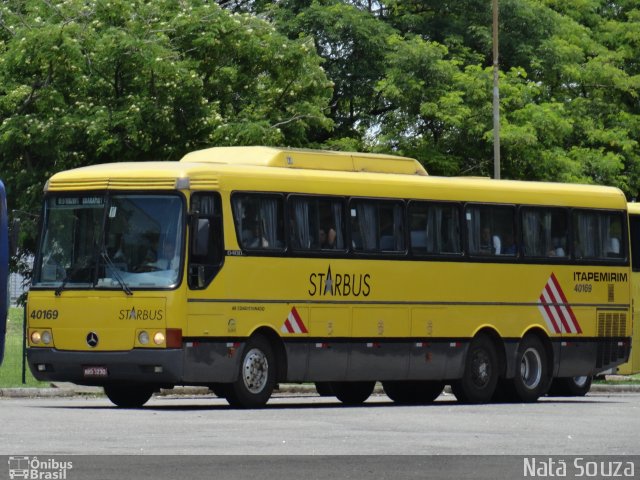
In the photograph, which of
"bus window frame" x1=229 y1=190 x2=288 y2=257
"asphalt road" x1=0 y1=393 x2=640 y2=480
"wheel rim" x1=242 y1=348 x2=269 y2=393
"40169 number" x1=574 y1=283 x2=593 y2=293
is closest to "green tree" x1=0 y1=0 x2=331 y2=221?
"40169 number" x1=574 y1=283 x2=593 y2=293

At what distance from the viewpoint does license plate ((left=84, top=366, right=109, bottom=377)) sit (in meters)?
22.6

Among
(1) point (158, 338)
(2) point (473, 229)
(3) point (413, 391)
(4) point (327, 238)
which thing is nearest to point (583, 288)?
(2) point (473, 229)

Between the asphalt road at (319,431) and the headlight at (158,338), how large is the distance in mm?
854

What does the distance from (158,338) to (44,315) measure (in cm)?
166

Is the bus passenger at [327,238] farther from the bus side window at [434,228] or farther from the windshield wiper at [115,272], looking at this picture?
the windshield wiper at [115,272]

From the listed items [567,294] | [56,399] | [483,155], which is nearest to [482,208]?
[567,294]

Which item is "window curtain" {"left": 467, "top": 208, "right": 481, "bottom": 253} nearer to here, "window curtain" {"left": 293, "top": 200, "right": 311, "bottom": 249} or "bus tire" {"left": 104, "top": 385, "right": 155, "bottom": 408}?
"window curtain" {"left": 293, "top": 200, "right": 311, "bottom": 249}

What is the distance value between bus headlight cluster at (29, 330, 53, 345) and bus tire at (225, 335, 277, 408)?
2301 mm

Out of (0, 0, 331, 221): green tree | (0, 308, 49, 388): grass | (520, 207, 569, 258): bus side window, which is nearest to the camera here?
(520, 207, 569, 258): bus side window

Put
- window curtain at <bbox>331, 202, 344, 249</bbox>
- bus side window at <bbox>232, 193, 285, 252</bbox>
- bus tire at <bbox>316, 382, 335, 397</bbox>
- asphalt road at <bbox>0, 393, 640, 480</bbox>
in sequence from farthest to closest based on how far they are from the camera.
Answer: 1. bus tire at <bbox>316, 382, 335, 397</bbox>
2. window curtain at <bbox>331, 202, 344, 249</bbox>
3. bus side window at <bbox>232, 193, 285, 252</bbox>
4. asphalt road at <bbox>0, 393, 640, 480</bbox>

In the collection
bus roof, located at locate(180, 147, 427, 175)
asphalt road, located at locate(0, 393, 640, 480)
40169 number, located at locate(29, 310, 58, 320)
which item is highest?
bus roof, located at locate(180, 147, 427, 175)

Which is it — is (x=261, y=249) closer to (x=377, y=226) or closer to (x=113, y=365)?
(x=377, y=226)

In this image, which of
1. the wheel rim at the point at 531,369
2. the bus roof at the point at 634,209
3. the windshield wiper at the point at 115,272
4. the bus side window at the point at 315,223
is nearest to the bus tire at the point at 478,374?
the wheel rim at the point at 531,369

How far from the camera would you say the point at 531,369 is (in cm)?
2769
